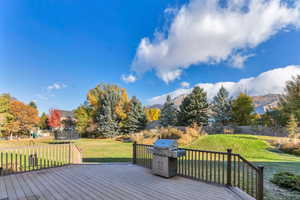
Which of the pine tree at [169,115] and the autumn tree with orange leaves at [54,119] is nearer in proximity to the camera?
the pine tree at [169,115]

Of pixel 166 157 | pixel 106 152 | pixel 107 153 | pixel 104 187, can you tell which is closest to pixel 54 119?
pixel 106 152

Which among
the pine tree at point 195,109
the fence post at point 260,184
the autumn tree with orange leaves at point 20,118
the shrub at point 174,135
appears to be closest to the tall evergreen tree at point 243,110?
the pine tree at point 195,109

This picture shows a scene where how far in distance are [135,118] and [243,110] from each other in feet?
50.8

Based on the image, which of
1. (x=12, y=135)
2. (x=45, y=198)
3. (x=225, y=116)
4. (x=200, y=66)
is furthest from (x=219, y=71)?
(x=12, y=135)

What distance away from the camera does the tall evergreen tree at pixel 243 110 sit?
19844mm

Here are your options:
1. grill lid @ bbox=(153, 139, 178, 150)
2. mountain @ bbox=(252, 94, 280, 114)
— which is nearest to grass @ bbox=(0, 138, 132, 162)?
grill lid @ bbox=(153, 139, 178, 150)

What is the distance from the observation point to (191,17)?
296 inches

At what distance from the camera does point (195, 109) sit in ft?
62.5

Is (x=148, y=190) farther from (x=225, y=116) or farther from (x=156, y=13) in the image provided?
(x=225, y=116)

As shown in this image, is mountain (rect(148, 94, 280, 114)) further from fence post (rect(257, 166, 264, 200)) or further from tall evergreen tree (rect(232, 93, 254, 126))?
fence post (rect(257, 166, 264, 200))

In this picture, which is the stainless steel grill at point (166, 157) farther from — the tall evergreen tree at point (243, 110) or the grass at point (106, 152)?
the tall evergreen tree at point (243, 110)

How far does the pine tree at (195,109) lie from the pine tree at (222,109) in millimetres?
2553

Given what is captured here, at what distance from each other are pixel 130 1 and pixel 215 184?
32.8 feet

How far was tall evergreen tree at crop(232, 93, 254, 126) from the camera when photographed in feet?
65.1
